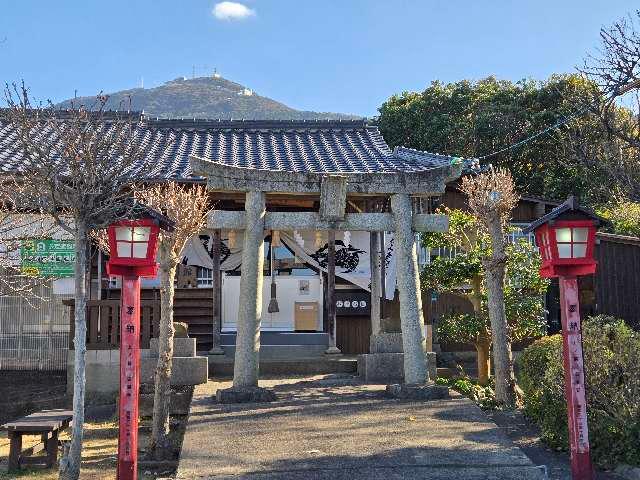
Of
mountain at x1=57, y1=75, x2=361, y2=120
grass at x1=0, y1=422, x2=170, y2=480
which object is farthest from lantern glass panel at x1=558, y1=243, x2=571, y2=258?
mountain at x1=57, y1=75, x2=361, y2=120

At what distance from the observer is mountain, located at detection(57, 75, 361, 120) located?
108062 millimetres

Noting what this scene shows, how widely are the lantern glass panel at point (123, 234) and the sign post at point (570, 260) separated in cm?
452

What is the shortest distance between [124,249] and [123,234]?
16cm

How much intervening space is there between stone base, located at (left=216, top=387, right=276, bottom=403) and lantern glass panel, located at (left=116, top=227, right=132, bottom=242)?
3.68 m

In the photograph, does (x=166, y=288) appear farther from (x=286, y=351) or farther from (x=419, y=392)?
(x=286, y=351)

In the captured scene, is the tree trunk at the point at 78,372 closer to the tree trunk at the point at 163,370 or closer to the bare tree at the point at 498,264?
the tree trunk at the point at 163,370

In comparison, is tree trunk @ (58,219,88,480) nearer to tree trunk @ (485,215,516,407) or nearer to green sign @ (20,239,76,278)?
tree trunk @ (485,215,516,407)

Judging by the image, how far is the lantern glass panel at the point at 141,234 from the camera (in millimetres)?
7246

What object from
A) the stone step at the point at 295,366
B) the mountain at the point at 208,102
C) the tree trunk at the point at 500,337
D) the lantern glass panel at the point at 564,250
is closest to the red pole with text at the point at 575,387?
the lantern glass panel at the point at 564,250

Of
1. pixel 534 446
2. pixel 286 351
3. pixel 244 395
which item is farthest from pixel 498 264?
pixel 286 351

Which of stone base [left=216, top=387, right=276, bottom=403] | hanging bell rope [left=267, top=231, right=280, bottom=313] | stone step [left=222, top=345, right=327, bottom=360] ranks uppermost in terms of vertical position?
hanging bell rope [left=267, top=231, right=280, bottom=313]

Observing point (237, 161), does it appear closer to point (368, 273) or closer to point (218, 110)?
point (368, 273)

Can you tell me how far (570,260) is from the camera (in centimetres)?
735

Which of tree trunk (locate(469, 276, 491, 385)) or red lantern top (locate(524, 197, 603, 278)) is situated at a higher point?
red lantern top (locate(524, 197, 603, 278))
